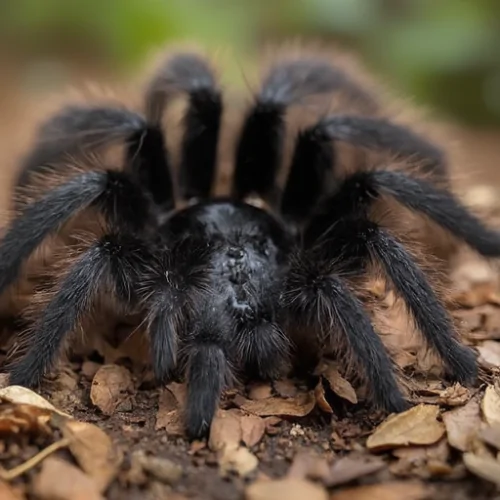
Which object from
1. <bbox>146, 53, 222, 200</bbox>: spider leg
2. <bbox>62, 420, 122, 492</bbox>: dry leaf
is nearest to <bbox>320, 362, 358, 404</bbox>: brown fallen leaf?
<bbox>62, 420, 122, 492</bbox>: dry leaf

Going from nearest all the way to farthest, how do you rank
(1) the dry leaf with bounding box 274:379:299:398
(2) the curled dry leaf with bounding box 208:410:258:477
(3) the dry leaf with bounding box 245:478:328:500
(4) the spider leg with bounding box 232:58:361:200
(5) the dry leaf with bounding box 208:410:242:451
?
1. (3) the dry leaf with bounding box 245:478:328:500
2. (2) the curled dry leaf with bounding box 208:410:258:477
3. (5) the dry leaf with bounding box 208:410:242:451
4. (1) the dry leaf with bounding box 274:379:299:398
5. (4) the spider leg with bounding box 232:58:361:200

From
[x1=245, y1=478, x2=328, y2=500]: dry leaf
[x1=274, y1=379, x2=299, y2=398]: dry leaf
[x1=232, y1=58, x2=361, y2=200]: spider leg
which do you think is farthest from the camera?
[x1=232, y1=58, x2=361, y2=200]: spider leg

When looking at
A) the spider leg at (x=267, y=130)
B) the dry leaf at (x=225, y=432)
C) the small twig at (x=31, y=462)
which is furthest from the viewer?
the spider leg at (x=267, y=130)

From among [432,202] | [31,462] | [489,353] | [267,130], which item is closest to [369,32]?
[267,130]

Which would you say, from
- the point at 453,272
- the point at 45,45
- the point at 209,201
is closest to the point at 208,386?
the point at 209,201

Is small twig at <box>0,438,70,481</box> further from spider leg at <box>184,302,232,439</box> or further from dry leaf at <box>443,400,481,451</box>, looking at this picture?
dry leaf at <box>443,400,481,451</box>

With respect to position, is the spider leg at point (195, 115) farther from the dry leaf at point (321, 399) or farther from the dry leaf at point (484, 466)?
the dry leaf at point (484, 466)

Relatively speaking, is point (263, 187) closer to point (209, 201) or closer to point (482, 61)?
point (209, 201)

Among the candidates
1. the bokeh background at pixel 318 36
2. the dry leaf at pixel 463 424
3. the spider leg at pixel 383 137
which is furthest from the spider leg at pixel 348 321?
the bokeh background at pixel 318 36
